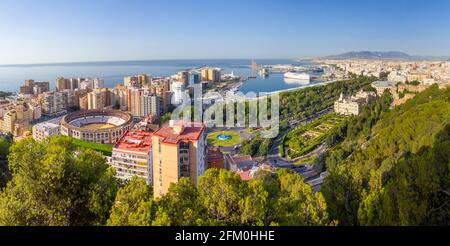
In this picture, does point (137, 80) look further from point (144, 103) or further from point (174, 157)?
point (174, 157)

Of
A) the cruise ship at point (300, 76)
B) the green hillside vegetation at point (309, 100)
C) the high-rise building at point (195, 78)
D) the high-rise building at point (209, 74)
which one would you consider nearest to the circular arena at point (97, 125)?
the green hillside vegetation at point (309, 100)

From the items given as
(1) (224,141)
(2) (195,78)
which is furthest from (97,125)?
(2) (195,78)

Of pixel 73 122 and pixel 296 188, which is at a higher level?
pixel 296 188

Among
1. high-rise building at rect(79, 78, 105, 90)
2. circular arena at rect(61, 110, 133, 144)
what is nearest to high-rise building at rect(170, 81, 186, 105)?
circular arena at rect(61, 110, 133, 144)

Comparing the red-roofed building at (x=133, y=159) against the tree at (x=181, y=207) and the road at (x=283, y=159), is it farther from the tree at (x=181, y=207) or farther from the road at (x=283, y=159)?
the tree at (x=181, y=207)

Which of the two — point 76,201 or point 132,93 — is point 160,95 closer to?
point 132,93
